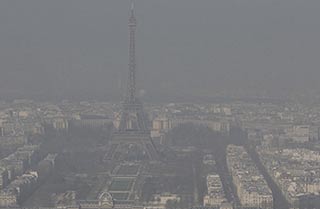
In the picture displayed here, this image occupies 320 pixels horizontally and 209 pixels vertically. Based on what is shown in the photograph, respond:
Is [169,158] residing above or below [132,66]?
below

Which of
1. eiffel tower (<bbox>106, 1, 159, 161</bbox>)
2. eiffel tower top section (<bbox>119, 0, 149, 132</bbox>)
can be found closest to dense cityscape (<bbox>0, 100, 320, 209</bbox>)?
eiffel tower (<bbox>106, 1, 159, 161</bbox>)

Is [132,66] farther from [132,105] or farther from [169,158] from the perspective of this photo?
[169,158]

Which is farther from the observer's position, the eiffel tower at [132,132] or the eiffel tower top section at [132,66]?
the eiffel tower top section at [132,66]

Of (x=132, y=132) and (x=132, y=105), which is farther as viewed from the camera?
(x=132, y=105)

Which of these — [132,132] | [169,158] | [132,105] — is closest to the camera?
[169,158]

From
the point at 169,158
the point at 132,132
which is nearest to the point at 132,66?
the point at 132,132

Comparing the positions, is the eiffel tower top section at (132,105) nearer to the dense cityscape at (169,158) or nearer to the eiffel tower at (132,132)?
the eiffel tower at (132,132)

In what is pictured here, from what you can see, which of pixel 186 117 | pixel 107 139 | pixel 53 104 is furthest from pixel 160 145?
pixel 53 104

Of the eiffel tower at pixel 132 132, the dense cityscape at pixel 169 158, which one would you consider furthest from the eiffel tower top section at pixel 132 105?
the dense cityscape at pixel 169 158
